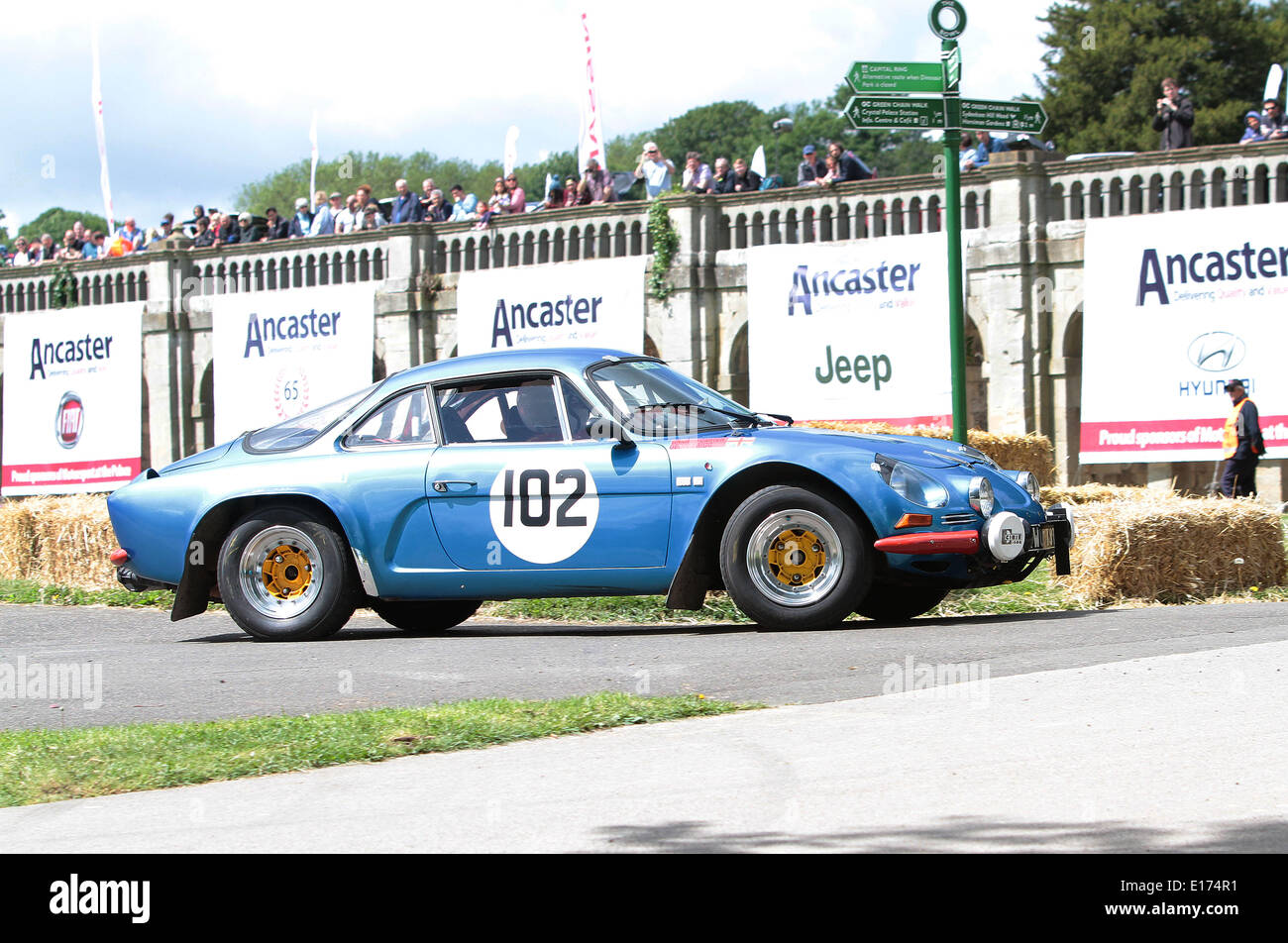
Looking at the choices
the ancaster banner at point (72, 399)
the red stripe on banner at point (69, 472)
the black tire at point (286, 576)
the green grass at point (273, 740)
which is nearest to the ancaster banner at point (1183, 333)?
the black tire at point (286, 576)

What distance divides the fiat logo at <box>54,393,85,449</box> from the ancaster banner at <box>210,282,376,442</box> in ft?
11.5

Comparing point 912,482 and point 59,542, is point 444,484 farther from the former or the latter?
point 59,542

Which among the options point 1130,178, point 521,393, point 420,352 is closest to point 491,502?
point 521,393

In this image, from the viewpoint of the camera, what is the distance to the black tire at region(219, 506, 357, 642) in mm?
10359

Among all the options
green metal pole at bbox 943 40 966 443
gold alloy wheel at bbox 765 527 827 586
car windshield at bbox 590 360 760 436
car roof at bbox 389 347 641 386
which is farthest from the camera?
green metal pole at bbox 943 40 966 443

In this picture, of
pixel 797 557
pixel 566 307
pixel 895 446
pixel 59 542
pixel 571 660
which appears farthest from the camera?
pixel 566 307

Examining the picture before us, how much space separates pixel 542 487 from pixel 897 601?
2.25m

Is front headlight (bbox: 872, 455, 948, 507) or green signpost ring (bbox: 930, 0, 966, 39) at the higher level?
green signpost ring (bbox: 930, 0, 966, 39)

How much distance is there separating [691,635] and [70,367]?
83.5 feet

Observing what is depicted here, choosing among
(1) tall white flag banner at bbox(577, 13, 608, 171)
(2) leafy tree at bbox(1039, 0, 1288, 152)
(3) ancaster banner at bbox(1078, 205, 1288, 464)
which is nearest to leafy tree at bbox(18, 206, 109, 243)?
(2) leafy tree at bbox(1039, 0, 1288, 152)

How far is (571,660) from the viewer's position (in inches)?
354

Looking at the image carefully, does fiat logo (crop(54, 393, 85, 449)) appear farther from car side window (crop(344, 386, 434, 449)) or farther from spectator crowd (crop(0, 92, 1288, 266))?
car side window (crop(344, 386, 434, 449))

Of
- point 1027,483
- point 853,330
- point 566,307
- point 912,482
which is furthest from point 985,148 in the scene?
point 912,482

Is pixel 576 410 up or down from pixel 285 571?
up
